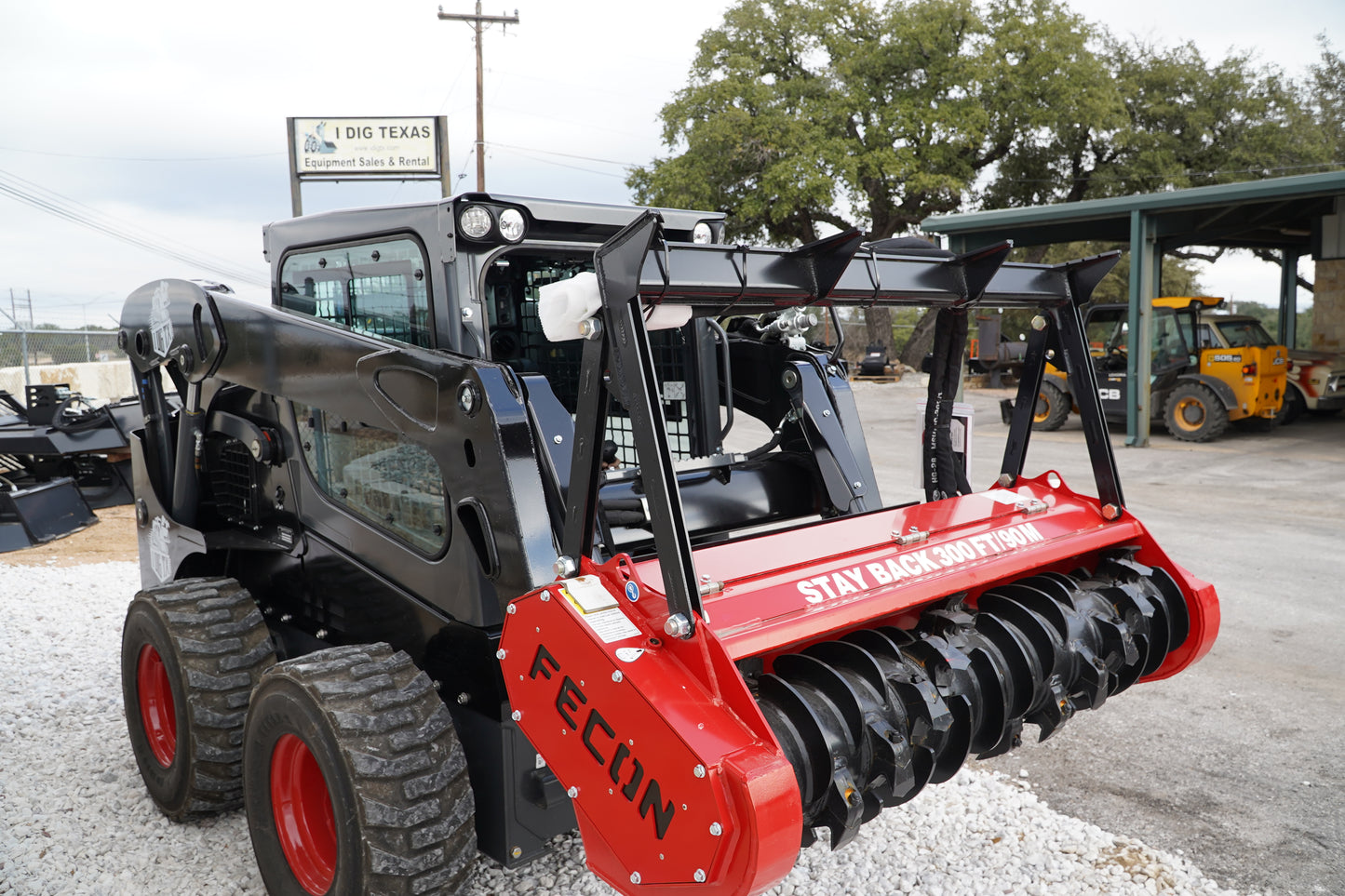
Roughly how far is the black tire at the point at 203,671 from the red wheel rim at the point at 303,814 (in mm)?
471

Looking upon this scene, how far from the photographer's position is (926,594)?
2449 millimetres

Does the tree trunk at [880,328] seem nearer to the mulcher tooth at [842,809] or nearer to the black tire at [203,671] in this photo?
the black tire at [203,671]

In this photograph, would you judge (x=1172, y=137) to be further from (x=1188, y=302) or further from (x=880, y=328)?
(x=1188, y=302)

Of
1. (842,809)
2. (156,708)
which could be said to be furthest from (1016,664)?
(156,708)

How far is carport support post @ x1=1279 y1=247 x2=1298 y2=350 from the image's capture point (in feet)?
62.6

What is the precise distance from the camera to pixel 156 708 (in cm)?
357

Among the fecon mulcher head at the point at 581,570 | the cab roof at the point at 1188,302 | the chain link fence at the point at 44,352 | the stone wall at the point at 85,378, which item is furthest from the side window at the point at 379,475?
the cab roof at the point at 1188,302

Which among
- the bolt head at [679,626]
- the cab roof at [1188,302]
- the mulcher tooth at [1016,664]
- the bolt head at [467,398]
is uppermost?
the cab roof at [1188,302]

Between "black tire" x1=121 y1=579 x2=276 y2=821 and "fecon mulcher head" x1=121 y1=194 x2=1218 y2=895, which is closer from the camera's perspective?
"fecon mulcher head" x1=121 y1=194 x2=1218 y2=895

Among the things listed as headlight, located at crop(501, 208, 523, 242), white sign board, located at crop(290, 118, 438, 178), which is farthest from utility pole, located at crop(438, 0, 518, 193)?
headlight, located at crop(501, 208, 523, 242)

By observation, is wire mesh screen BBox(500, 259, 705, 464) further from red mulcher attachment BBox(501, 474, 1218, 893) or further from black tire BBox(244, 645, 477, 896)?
black tire BBox(244, 645, 477, 896)

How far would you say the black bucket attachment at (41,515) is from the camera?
812 centimetres

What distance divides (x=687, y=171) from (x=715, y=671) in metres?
28.0

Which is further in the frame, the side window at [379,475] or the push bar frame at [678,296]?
the side window at [379,475]
